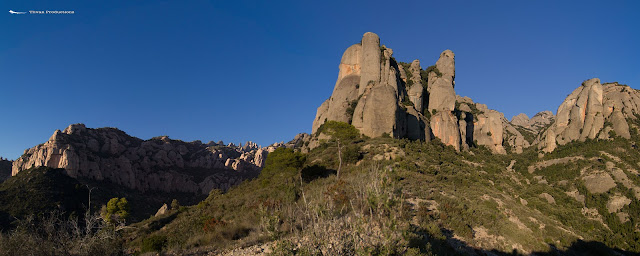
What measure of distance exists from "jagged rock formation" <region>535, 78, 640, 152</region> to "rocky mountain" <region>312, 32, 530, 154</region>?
7.79m

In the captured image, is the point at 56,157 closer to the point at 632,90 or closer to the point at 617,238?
the point at 617,238

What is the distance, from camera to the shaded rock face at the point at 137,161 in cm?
6594

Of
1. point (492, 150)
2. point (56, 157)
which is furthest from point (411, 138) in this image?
point (56, 157)

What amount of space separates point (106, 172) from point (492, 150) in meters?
87.2

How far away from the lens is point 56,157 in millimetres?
65312

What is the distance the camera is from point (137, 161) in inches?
3334

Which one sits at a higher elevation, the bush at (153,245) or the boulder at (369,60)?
the boulder at (369,60)

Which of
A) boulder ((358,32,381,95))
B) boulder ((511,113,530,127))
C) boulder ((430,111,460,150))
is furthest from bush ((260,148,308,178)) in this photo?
boulder ((511,113,530,127))

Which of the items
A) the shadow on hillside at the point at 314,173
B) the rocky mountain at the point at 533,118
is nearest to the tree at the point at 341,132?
the shadow on hillside at the point at 314,173

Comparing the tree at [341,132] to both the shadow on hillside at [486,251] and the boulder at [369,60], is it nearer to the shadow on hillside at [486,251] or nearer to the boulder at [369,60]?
the boulder at [369,60]

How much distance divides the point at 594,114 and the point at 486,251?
54.1m

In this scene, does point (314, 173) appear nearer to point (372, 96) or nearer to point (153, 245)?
point (153, 245)

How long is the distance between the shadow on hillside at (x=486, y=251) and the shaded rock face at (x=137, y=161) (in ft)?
253

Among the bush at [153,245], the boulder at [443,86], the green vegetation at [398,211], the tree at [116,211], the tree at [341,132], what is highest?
the boulder at [443,86]
